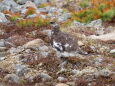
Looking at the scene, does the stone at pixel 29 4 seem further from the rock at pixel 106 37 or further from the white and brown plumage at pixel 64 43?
the white and brown plumage at pixel 64 43

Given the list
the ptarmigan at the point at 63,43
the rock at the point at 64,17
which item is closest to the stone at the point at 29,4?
the rock at the point at 64,17

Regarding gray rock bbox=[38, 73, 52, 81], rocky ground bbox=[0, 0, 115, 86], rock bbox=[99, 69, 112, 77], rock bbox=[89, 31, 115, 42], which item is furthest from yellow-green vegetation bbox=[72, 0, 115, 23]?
gray rock bbox=[38, 73, 52, 81]

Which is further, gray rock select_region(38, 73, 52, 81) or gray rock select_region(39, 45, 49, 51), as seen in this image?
gray rock select_region(39, 45, 49, 51)

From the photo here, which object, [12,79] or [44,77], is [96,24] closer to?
[44,77]

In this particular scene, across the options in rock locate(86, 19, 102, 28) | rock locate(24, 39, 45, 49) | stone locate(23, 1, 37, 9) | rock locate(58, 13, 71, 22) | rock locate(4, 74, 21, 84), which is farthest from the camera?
stone locate(23, 1, 37, 9)

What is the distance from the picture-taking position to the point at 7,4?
79.0ft

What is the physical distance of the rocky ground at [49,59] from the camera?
11742 millimetres

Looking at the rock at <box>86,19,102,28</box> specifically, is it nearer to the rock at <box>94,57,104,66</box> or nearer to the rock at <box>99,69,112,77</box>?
the rock at <box>94,57,104,66</box>

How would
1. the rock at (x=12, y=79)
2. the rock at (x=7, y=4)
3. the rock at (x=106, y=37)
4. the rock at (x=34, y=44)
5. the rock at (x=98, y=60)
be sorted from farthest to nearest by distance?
the rock at (x=7, y=4), the rock at (x=106, y=37), the rock at (x=34, y=44), the rock at (x=98, y=60), the rock at (x=12, y=79)

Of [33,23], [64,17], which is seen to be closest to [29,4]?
[64,17]

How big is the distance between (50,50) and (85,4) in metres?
10.2

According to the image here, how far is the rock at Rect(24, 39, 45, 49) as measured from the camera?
1424 centimetres

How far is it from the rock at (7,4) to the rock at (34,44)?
8.14 metres

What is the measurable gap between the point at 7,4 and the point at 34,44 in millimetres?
10130
